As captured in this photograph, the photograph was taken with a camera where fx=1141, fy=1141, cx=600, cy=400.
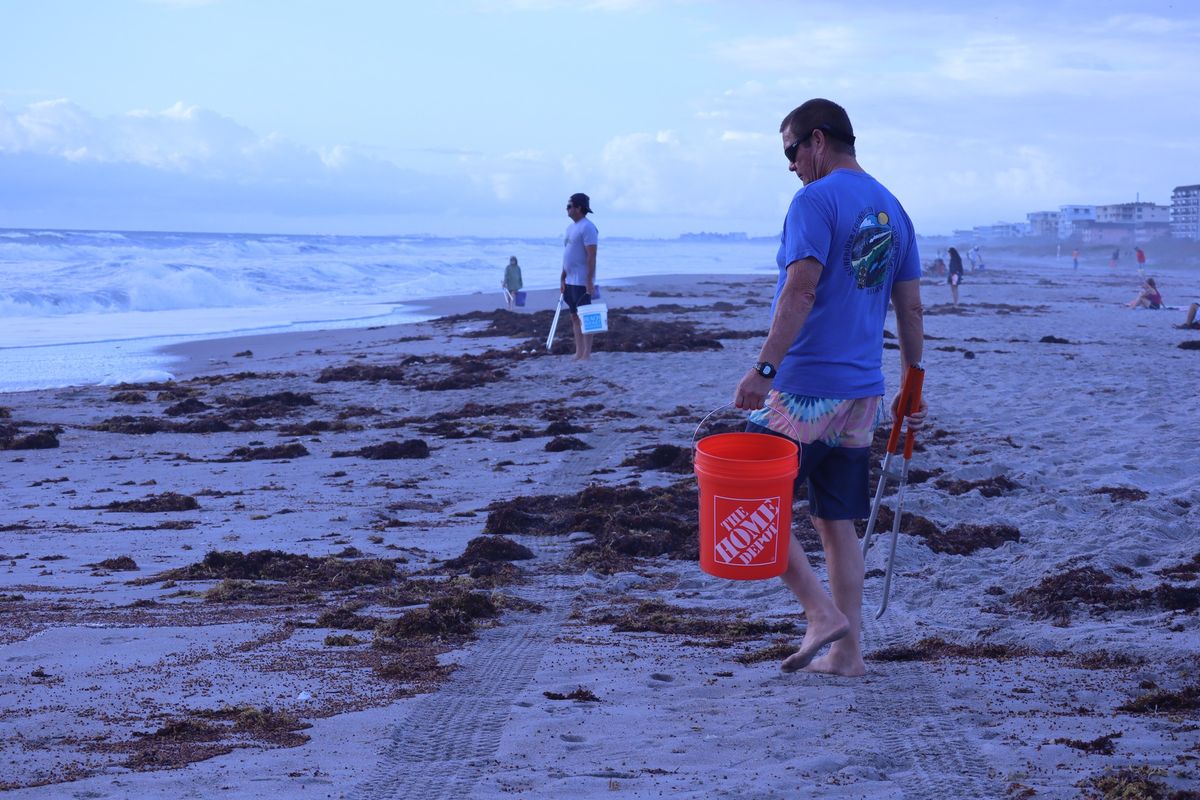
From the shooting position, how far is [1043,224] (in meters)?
133

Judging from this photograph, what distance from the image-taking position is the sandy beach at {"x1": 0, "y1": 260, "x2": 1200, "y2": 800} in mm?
2973

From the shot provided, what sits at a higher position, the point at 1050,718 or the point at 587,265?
the point at 587,265

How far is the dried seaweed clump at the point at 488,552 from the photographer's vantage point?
539 cm

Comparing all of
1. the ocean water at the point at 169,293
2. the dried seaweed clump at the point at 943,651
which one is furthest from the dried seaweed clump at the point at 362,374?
the dried seaweed clump at the point at 943,651

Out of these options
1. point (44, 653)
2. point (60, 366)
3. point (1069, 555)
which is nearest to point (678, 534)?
point (1069, 555)

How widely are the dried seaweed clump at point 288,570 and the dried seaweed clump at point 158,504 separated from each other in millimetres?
1456

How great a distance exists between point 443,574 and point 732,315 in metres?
16.8

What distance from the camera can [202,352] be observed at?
17.1 m

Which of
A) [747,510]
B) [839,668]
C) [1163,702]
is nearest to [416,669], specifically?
[747,510]

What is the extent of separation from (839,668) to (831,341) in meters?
1.09

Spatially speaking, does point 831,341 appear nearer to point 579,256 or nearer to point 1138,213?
point 579,256

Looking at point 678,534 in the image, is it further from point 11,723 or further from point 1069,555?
point 11,723

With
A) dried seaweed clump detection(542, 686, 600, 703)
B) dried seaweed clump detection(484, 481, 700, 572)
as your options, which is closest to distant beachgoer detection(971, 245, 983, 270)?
A: dried seaweed clump detection(484, 481, 700, 572)

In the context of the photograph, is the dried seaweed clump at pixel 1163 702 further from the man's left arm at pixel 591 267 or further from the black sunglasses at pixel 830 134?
the man's left arm at pixel 591 267
